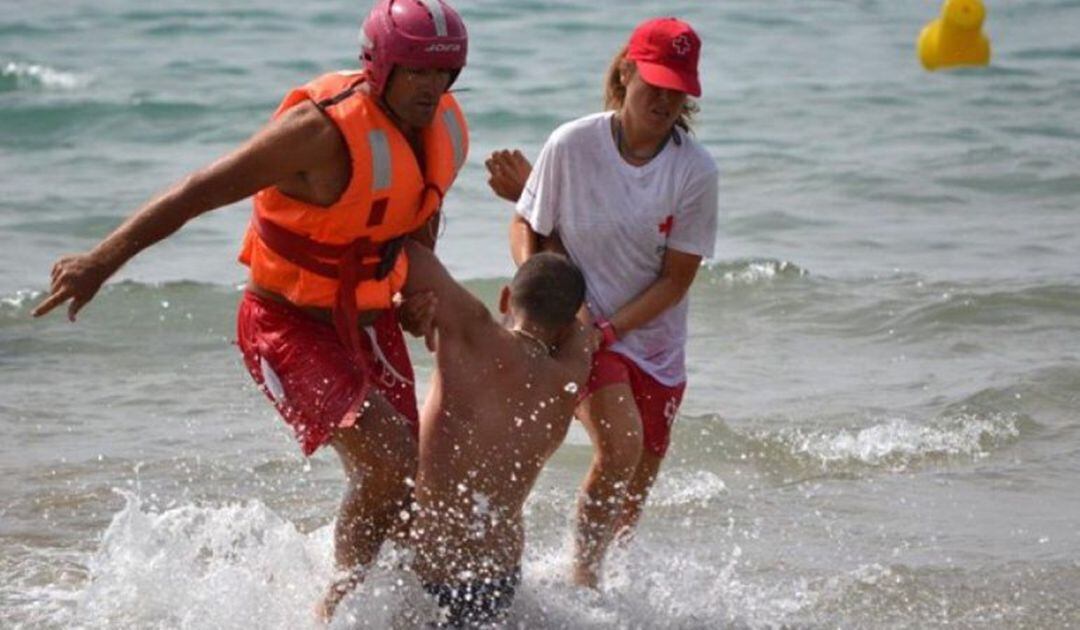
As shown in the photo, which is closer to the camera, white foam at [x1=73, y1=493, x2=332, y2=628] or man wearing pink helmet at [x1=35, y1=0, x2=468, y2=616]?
man wearing pink helmet at [x1=35, y1=0, x2=468, y2=616]

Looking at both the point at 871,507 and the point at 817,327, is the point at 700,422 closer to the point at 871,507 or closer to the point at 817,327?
the point at 871,507

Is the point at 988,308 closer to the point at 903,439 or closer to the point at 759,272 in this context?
the point at 759,272

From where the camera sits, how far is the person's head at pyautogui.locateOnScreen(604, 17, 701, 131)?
5668 mm

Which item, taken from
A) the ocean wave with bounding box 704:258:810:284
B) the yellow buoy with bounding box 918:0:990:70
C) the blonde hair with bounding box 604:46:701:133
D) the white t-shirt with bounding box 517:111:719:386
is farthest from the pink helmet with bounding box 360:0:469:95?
the yellow buoy with bounding box 918:0:990:70

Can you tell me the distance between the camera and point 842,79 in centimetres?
1886

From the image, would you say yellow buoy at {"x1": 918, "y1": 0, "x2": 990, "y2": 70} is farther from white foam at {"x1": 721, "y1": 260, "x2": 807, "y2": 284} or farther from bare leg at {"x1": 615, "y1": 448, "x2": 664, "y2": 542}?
bare leg at {"x1": 615, "y1": 448, "x2": 664, "y2": 542}

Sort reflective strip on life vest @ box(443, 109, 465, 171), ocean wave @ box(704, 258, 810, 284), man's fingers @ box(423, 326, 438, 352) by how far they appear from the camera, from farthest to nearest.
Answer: ocean wave @ box(704, 258, 810, 284) < reflective strip on life vest @ box(443, 109, 465, 171) < man's fingers @ box(423, 326, 438, 352)

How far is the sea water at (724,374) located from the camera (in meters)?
6.39

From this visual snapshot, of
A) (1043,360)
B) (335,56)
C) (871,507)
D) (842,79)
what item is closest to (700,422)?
(871,507)

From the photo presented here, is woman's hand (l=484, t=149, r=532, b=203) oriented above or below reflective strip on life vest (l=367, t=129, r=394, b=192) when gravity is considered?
below

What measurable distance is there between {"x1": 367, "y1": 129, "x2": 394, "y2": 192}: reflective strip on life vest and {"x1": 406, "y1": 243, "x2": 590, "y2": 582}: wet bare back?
37 cm

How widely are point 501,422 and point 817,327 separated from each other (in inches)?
219

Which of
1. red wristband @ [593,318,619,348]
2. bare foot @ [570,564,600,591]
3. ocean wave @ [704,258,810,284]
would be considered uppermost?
red wristband @ [593,318,619,348]

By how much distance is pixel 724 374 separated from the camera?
31.3 feet
